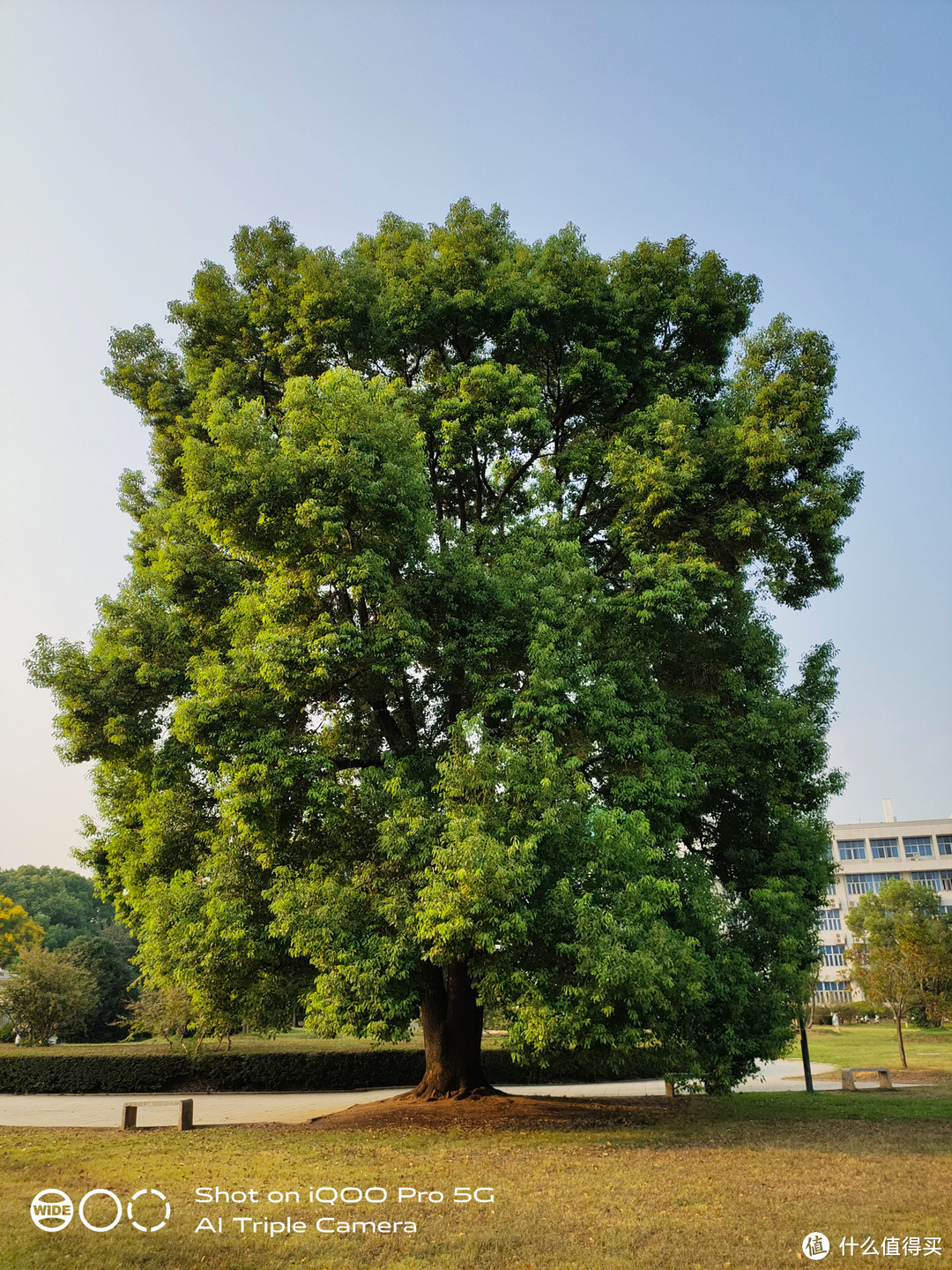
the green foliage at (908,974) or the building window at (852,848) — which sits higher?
the building window at (852,848)

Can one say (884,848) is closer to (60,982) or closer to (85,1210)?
(60,982)

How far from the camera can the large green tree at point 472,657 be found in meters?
10.7

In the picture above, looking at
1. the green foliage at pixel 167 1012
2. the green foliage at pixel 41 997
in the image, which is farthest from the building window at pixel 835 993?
the green foliage at pixel 41 997

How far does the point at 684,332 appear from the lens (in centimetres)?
1570

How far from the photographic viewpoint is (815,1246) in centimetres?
614

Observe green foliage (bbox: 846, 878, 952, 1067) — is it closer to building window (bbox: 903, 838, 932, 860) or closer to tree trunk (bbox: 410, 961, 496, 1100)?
tree trunk (bbox: 410, 961, 496, 1100)

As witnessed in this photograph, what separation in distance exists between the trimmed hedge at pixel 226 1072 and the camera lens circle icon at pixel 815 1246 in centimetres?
1773

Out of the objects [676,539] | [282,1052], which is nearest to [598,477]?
[676,539]

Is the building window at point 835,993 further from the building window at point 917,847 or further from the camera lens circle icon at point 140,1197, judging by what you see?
the camera lens circle icon at point 140,1197

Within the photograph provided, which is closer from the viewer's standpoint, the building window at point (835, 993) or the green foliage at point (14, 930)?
the green foliage at point (14, 930)

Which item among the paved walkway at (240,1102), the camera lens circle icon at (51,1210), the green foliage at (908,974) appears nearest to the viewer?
the camera lens circle icon at (51,1210)

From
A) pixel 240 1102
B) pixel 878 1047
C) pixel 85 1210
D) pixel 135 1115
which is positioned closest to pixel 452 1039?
pixel 135 1115

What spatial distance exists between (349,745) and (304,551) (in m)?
4.10

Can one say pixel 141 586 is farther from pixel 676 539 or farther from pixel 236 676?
pixel 676 539
